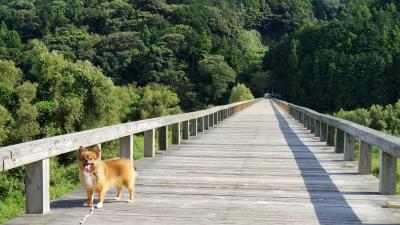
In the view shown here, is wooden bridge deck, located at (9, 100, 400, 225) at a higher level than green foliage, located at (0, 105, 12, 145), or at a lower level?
higher

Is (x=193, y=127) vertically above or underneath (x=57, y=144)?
underneath

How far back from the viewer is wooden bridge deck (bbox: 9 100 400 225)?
4594mm

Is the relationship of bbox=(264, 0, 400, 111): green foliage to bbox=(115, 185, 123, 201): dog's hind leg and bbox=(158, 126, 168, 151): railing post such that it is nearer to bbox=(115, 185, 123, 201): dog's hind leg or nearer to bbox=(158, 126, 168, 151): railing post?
bbox=(158, 126, 168, 151): railing post

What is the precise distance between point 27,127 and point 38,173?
93.0 ft

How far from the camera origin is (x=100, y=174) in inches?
187

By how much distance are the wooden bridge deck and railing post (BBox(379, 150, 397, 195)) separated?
0.48 feet

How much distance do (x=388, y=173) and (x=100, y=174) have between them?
310 centimetres

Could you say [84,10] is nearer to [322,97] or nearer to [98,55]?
[98,55]

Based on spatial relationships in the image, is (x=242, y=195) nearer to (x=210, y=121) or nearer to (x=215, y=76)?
(x=210, y=121)

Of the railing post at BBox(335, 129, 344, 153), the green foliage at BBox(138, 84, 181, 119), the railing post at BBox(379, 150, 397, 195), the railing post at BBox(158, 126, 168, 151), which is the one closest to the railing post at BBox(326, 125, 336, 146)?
the railing post at BBox(335, 129, 344, 153)

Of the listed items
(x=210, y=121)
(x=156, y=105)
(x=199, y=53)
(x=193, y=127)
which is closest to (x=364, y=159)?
(x=193, y=127)

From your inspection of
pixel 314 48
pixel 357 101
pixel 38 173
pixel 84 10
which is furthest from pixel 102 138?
pixel 84 10

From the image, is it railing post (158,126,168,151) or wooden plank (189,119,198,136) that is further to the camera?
wooden plank (189,119,198,136)

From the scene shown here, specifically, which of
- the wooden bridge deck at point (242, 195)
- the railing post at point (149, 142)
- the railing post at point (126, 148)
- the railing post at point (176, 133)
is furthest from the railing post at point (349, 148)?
the railing post at point (176, 133)
